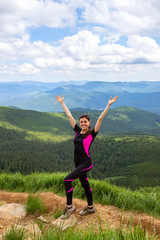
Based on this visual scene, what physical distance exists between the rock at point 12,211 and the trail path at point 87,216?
20 cm

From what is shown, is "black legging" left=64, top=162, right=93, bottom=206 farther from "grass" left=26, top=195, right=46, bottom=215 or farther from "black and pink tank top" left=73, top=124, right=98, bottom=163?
"grass" left=26, top=195, right=46, bottom=215

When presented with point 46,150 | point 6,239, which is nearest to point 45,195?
point 6,239

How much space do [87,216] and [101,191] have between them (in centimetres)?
186

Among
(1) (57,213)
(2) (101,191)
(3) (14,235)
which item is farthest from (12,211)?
(2) (101,191)

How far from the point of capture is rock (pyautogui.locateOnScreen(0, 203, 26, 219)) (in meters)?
5.58

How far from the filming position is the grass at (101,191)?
646cm

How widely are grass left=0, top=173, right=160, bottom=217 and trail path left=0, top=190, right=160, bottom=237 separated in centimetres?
30

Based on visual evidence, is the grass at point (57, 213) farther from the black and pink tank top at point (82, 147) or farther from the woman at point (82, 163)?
the black and pink tank top at point (82, 147)

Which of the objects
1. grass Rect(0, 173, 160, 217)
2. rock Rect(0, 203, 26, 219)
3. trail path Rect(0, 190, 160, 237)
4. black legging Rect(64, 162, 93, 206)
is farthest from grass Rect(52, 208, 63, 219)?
grass Rect(0, 173, 160, 217)

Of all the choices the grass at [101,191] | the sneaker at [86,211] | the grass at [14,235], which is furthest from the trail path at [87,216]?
the grass at [14,235]

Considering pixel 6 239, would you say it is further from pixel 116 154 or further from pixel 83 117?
pixel 116 154

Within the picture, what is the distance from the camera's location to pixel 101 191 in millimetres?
7516

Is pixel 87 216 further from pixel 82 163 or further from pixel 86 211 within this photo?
pixel 82 163

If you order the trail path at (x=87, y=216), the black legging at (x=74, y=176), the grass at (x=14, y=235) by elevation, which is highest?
the black legging at (x=74, y=176)
